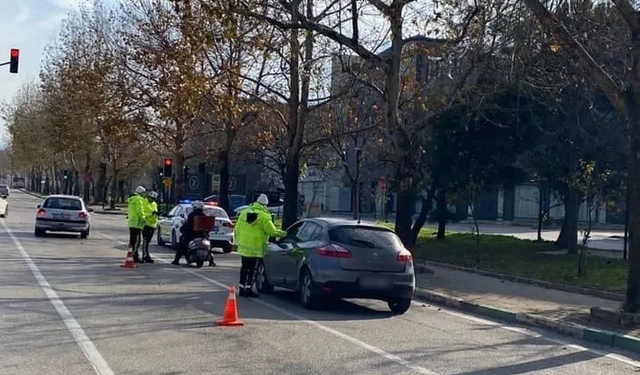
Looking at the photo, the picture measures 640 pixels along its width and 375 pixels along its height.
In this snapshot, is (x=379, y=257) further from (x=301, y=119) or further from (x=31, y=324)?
(x=301, y=119)

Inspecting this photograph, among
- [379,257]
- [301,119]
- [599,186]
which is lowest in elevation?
[379,257]

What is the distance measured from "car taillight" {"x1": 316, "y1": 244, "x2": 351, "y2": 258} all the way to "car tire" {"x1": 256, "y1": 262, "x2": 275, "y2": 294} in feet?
8.13

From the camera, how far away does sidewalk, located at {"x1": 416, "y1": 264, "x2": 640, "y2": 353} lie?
45.9 feet

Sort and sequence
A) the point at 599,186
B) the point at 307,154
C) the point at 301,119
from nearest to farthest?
the point at 599,186, the point at 301,119, the point at 307,154

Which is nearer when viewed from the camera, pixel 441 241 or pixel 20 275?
pixel 20 275

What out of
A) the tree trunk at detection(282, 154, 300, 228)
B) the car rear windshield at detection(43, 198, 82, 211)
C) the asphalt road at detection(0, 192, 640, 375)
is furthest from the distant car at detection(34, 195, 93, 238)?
the asphalt road at detection(0, 192, 640, 375)

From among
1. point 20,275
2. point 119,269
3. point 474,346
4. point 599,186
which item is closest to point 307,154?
point 599,186

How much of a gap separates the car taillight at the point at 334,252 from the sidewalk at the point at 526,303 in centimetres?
313

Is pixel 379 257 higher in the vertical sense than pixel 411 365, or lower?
higher

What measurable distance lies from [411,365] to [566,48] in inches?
304

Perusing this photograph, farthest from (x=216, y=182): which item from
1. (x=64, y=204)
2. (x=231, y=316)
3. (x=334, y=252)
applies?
(x=231, y=316)

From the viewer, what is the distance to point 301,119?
100ft

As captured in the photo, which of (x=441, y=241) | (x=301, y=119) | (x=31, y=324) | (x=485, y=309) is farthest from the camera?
(x=441, y=241)

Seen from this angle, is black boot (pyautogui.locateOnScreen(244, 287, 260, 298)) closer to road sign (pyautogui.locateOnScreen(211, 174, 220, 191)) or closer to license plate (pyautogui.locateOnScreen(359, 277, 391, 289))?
license plate (pyautogui.locateOnScreen(359, 277, 391, 289))
